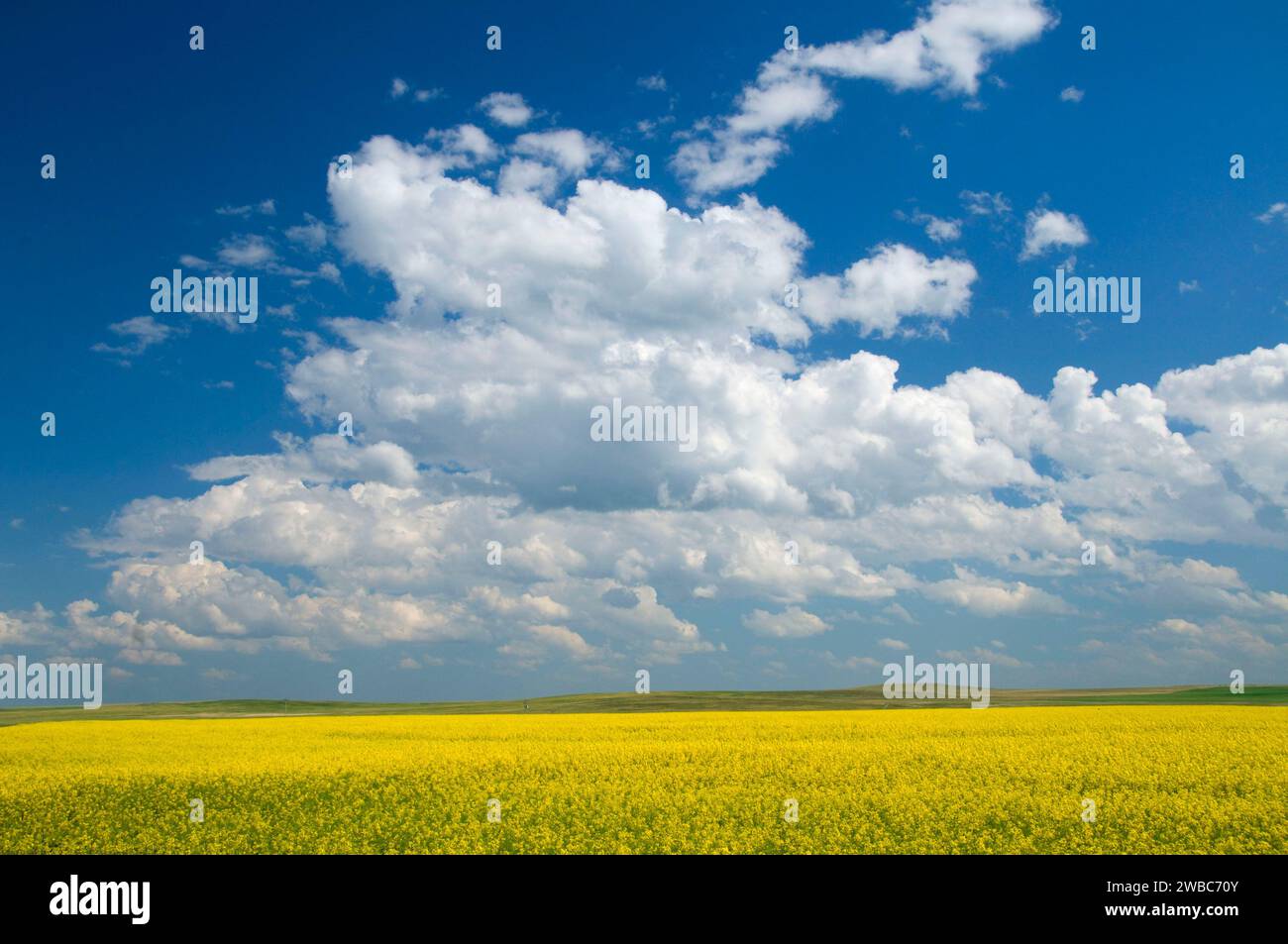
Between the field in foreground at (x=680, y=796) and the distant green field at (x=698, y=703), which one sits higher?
the field in foreground at (x=680, y=796)

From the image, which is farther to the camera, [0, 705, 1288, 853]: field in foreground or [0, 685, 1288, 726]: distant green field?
[0, 685, 1288, 726]: distant green field

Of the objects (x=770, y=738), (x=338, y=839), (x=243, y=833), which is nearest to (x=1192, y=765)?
(x=770, y=738)

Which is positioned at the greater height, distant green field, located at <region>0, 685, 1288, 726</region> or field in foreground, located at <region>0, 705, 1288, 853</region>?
field in foreground, located at <region>0, 705, 1288, 853</region>

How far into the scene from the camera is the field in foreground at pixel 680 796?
62.2 ft

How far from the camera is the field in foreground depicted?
19.0m

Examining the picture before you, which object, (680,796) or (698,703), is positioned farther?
(698,703)

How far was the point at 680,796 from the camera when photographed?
71.5 ft

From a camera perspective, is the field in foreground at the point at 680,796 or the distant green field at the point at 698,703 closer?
the field in foreground at the point at 680,796

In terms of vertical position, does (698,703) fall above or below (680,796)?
below
